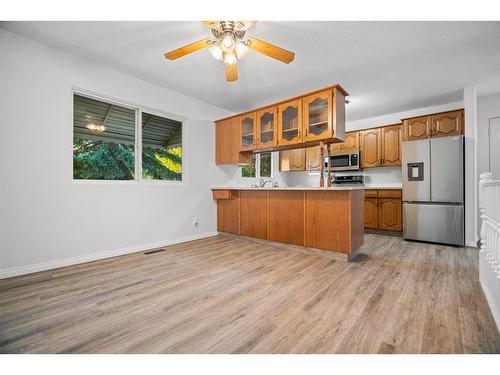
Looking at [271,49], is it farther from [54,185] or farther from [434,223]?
[434,223]

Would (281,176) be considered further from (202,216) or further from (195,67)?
(195,67)

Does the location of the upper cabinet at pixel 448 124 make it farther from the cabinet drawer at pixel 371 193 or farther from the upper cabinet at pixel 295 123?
the upper cabinet at pixel 295 123

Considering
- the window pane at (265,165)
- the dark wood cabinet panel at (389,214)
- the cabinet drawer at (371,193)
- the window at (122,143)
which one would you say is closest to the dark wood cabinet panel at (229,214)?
the window at (122,143)

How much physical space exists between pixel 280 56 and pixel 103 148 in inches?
101

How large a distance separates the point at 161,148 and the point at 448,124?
4.87 meters

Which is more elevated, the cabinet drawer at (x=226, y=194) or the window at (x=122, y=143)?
the window at (x=122, y=143)

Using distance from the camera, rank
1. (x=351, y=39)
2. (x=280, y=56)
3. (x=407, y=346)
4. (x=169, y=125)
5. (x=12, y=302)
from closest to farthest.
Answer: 1. (x=407, y=346)
2. (x=12, y=302)
3. (x=280, y=56)
4. (x=351, y=39)
5. (x=169, y=125)

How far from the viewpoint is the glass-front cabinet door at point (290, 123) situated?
345 centimetres

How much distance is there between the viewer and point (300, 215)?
3.31 m

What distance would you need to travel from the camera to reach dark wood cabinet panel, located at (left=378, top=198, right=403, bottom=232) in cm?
441

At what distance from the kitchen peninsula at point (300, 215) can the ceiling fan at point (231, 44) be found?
1.71 metres

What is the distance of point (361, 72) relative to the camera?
10.4 ft
